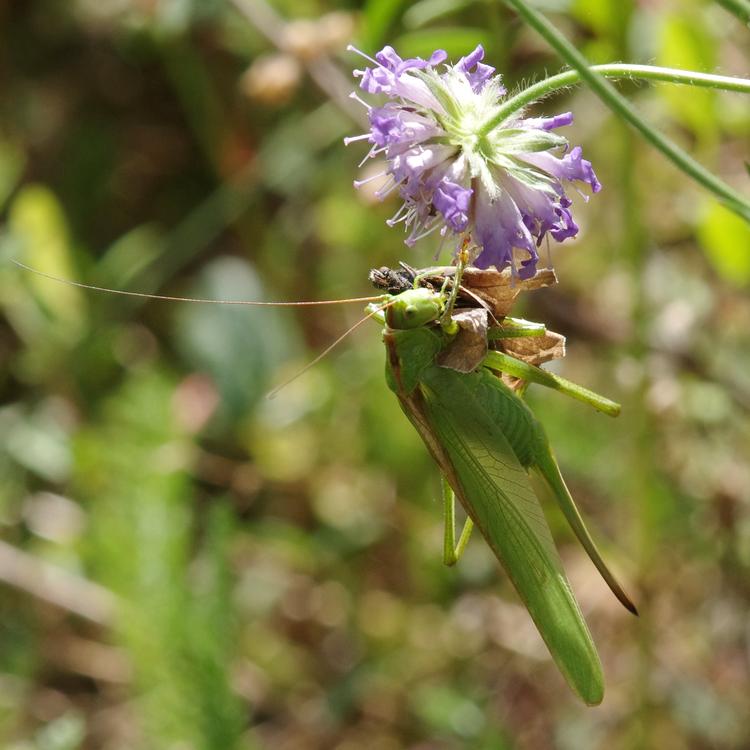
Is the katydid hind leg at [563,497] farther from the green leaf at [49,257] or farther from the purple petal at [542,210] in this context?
the green leaf at [49,257]

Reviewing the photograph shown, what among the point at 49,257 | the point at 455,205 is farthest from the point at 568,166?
the point at 49,257

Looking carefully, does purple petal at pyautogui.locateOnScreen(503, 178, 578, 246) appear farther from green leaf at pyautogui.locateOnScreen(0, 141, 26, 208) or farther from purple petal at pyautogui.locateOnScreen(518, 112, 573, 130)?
green leaf at pyautogui.locateOnScreen(0, 141, 26, 208)

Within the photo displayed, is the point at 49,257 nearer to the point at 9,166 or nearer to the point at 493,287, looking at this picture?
the point at 9,166

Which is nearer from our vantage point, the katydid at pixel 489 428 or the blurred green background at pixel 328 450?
the katydid at pixel 489 428

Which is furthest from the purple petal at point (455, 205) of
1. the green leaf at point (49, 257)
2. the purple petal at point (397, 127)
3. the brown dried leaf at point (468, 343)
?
the green leaf at point (49, 257)

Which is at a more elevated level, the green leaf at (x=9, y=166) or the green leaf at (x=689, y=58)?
the green leaf at (x=689, y=58)

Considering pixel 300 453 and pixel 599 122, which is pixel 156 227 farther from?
pixel 599 122

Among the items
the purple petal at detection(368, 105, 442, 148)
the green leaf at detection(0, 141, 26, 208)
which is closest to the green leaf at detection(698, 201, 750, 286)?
the purple petal at detection(368, 105, 442, 148)
